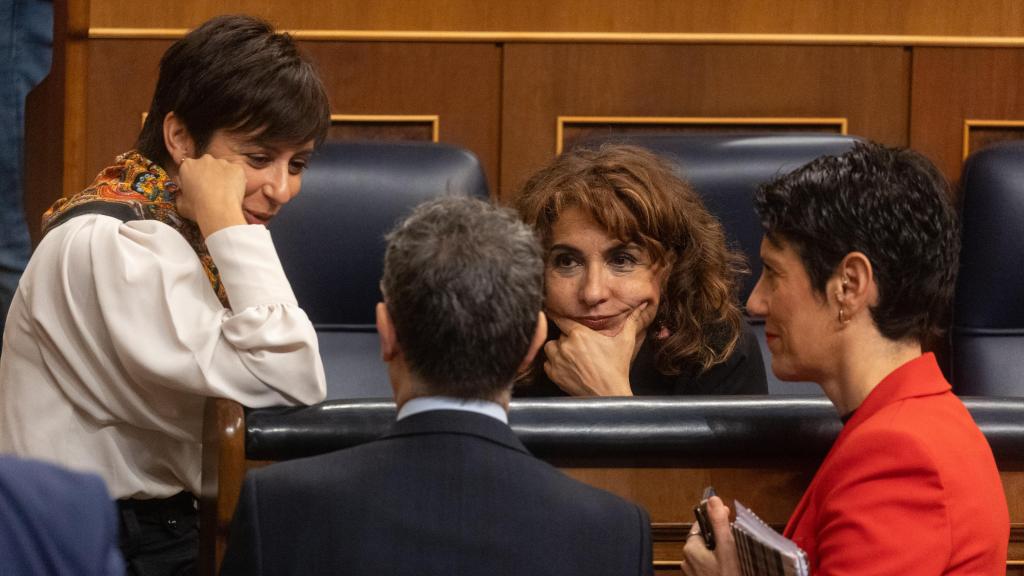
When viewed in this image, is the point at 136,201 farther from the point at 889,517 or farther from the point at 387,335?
the point at 889,517

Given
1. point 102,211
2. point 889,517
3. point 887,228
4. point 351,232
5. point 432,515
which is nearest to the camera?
point 432,515

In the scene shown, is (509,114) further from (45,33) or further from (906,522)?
(906,522)

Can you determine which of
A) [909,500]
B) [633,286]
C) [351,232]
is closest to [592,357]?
[633,286]

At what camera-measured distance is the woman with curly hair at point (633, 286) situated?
1936 mm

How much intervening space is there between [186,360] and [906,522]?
28.7 inches

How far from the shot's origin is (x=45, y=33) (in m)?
2.55

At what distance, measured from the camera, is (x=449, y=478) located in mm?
1008

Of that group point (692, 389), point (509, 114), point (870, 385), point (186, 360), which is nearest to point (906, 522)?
point (870, 385)

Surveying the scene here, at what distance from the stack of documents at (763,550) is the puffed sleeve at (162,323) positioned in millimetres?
475

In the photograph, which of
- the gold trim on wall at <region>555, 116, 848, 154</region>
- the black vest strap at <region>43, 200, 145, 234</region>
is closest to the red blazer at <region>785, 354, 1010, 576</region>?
the black vest strap at <region>43, 200, 145, 234</region>

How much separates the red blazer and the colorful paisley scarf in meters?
0.75

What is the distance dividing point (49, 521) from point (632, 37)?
2117 millimetres

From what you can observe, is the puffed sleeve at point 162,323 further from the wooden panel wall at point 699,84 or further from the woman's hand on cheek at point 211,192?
the wooden panel wall at point 699,84

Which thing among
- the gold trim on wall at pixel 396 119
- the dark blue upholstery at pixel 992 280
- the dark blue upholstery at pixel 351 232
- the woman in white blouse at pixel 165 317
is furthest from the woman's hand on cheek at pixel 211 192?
the dark blue upholstery at pixel 992 280
